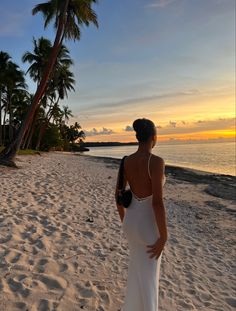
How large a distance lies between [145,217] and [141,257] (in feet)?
1.29

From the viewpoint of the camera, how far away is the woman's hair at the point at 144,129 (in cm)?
288

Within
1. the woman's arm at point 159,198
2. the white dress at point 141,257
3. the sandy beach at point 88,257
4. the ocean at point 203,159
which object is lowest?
the ocean at point 203,159

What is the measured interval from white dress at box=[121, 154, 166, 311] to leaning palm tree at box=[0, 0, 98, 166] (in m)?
13.5

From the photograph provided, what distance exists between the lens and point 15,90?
39125 mm

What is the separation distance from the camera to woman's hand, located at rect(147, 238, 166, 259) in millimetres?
2859

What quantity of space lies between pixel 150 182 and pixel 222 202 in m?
11.6

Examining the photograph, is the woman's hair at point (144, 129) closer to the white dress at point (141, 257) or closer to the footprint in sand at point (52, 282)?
the white dress at point (141, 257)

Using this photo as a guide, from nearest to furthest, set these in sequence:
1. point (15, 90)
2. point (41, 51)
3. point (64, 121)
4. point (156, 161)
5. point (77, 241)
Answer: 1. point (156, 161)
2. point (77, 241)
3. point (41, 51)
4. point (15, 90)
5. point (64, 121)

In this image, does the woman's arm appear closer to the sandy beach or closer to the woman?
the woman

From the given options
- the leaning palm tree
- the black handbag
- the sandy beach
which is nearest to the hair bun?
the black handbag

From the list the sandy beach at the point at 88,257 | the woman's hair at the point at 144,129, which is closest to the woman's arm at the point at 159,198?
the woman's hair at the point at 144,129

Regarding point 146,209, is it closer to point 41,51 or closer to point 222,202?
point 222,202

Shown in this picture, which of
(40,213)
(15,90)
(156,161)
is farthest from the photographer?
(15,90)

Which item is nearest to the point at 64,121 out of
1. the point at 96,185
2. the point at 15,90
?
the point at 15,90
